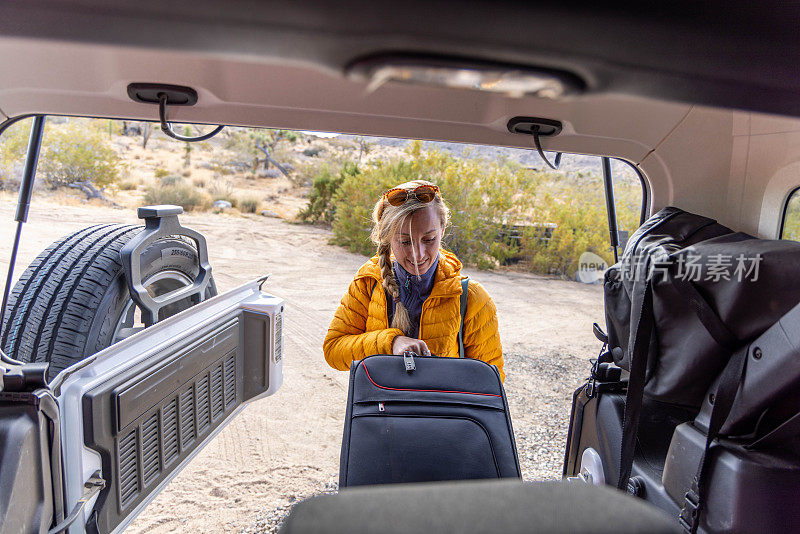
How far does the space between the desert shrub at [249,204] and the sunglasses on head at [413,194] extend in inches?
504

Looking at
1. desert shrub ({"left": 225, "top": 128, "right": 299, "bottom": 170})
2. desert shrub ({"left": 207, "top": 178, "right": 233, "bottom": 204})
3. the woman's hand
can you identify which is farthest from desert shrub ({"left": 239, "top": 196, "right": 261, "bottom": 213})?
the woman's hand

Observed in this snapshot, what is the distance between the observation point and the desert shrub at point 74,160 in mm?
12844

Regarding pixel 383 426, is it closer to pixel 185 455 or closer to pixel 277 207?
pixel 185 455

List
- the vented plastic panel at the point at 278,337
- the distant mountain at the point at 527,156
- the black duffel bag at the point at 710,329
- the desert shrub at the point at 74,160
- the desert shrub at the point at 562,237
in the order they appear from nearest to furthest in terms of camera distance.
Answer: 1. the black duffel bag at the point at 710,329
2. the distant mountain at the point at 527,156
3. the vented plastic panel at the point at 278,337
4. the desert shrub at the point at 562,237
5. the desert shrub at the point at 74,160

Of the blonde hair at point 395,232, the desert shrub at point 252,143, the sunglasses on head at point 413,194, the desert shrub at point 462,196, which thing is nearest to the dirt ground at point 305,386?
the desert shrub at point 462,196

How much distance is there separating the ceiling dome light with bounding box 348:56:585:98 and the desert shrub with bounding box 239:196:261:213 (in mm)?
14406

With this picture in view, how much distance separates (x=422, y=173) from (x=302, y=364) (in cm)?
544

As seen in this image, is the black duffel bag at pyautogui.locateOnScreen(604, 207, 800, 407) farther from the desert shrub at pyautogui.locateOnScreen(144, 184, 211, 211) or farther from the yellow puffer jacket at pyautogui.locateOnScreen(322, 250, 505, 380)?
the desert shrub at pyautogui.locateOnScreen(144, 184, 211, 211)

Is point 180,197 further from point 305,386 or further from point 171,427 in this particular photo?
point 171,427

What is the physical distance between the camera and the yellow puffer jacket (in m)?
2.05

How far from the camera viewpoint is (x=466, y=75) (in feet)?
1.51

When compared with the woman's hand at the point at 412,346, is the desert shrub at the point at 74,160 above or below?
above

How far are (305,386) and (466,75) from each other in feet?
15.0

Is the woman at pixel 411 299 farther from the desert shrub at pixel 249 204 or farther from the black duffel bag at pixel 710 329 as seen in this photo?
the desert shrub at pixel 249 204
